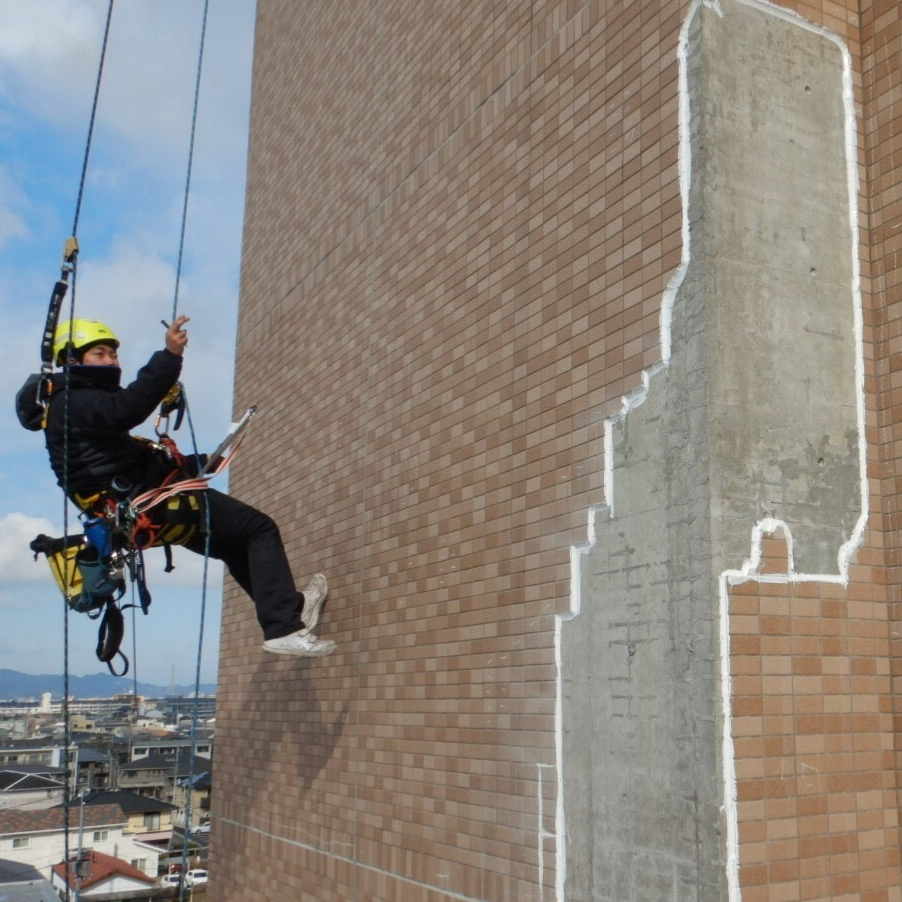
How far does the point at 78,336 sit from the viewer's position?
586 centimetres

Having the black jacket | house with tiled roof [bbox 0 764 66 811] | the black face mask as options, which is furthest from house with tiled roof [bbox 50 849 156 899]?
the black face mask

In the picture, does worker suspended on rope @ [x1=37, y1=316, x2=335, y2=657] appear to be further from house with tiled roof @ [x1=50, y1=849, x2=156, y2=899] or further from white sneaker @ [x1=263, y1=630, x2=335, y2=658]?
house with tiled roof @ [x1=50, y1=849, x2=156, y2=899]

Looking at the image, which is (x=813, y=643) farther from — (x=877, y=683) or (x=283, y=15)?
(x=283, y=15)

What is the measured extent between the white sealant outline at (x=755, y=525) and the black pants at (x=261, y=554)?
6.71ft

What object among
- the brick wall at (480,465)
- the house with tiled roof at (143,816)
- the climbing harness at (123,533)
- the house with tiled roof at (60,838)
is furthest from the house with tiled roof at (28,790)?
the climbing harness at (123,533)

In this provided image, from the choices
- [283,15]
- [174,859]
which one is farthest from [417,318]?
[174,859]

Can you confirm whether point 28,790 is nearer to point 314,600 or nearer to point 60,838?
point 60,838

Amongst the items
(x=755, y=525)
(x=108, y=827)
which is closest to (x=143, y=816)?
(x=108, y=827)

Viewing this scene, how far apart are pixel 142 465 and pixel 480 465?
191 centimetres

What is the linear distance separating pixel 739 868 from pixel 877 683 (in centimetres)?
100

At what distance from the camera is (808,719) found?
12.9 ft

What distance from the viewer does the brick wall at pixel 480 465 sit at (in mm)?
4039

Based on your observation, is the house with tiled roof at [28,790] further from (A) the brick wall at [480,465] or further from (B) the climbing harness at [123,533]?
(B) the climbing harness at [123,533]

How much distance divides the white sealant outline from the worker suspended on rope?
6.85ft
